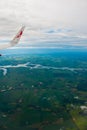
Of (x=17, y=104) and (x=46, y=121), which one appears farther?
(x=17, y=104)

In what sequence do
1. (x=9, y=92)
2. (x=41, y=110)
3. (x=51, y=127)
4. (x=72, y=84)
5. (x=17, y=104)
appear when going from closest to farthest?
(x=51, y=127)
(x=41, y=110)
(x=17, y=104)
(x=9, y=92)
(x=72, y=84)

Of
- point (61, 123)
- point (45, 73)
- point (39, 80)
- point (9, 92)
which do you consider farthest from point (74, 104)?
point (45, 73)

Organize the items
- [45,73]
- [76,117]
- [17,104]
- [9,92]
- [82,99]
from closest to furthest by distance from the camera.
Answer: [76,117]
[17,104]
[82,99]
[9,92]
[45,73]

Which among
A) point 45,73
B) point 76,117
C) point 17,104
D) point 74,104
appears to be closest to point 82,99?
point 74,104

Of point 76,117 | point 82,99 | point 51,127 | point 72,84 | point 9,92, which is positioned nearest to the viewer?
point 51,127

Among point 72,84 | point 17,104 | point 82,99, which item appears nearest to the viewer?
point 17,104

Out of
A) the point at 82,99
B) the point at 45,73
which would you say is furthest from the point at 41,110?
the point at 45,73

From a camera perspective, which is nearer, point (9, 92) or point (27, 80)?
point (9, 92)

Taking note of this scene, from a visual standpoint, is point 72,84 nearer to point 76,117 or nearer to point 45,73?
point 45,73

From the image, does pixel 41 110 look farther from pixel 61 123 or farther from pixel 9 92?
pixel 9 92
